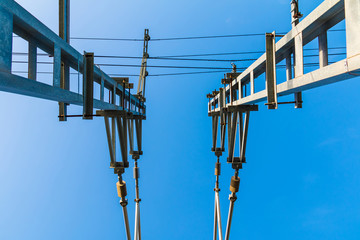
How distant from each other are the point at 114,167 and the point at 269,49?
5.45 meters

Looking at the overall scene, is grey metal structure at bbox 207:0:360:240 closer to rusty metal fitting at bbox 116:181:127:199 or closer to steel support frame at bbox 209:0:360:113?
steel support frame at bbox 209:0:360:113

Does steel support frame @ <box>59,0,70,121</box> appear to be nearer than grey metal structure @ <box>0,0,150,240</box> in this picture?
No

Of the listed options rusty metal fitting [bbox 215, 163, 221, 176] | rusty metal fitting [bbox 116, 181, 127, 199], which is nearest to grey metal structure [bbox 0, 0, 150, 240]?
rusty metal fitting [bbox 116, 181, 127, 199]

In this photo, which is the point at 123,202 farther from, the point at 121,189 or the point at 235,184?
the point at 235,184

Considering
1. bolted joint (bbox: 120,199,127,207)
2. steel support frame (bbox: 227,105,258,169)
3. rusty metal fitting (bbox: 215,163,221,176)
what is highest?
steel support frame (bbox: 227,105,258,169)

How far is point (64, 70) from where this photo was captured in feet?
15.2

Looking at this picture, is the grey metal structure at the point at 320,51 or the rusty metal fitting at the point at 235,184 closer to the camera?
the grey metal structure at the point at 320,51

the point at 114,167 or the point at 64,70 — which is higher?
the point at 64,70

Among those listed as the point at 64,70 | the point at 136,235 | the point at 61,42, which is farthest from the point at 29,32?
the point at 136,235

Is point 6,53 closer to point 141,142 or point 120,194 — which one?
point 120,194

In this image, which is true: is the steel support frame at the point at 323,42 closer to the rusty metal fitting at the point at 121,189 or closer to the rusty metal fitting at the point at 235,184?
the rusty metal fitting at the point at 235,184

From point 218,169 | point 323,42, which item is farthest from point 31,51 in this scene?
point 218,169

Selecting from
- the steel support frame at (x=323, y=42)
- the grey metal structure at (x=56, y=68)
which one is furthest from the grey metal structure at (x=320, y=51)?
the grey metal structure at (x=56, y=68)

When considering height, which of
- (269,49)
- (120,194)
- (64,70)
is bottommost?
(120,194)
